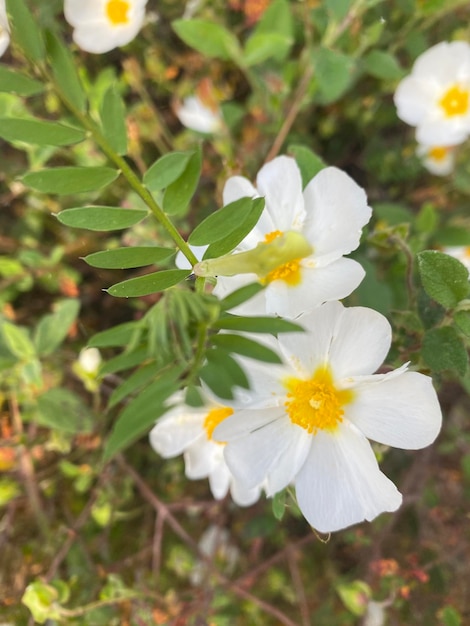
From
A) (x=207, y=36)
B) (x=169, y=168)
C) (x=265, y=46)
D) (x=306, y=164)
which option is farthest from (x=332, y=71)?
(x=169, y=168)

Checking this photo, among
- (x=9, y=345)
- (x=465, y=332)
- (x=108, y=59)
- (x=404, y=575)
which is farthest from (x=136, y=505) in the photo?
(x=108, y=59)

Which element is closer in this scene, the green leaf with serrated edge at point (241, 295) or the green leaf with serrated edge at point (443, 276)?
the green leaf with serrated edge at point (241, 295)

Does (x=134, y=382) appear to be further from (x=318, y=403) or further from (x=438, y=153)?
(x=438, y=153)

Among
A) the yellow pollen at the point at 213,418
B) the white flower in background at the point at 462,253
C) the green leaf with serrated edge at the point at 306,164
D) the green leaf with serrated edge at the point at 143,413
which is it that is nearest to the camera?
the green leaf with serrated edge at the point at 143,413

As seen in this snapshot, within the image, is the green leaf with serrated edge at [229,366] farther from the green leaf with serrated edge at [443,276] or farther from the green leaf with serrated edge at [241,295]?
the green leaf with serrated edge at [443,276]

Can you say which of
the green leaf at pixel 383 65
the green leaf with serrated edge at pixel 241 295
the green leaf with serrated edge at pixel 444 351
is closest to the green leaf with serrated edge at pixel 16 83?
the green leaf with serrated edge at pixel 241 295

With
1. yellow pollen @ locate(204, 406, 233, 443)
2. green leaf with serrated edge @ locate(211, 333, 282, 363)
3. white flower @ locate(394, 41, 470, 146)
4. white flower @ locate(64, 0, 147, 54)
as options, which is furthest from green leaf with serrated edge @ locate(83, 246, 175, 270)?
white flower @ locate(394, 41, 470, 146)

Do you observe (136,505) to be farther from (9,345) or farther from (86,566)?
(9,345)
